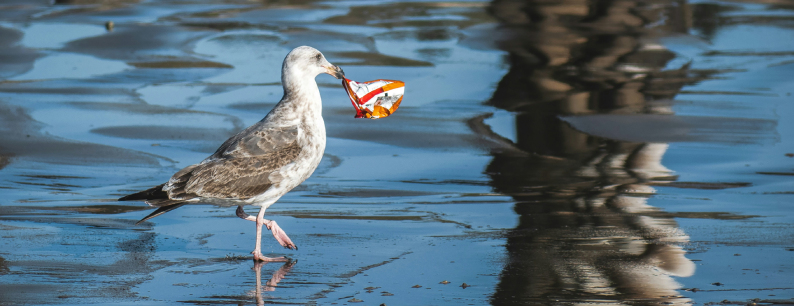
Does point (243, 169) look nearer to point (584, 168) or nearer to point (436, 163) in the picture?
point (436, 163)

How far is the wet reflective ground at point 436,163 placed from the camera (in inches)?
233

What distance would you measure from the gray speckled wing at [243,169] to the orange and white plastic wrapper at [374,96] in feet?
1.72

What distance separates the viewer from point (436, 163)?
9.59m

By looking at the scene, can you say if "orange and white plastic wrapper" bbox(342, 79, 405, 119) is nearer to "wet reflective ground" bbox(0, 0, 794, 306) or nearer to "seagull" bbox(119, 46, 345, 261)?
"seagull" bbox(119, 46, 345, 261)

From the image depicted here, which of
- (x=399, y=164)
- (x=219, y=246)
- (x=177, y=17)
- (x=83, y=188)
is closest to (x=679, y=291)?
(x=219, y=246)

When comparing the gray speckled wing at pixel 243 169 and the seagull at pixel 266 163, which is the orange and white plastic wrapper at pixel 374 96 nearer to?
the seagull at pixel 266 163

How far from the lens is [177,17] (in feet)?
67.4

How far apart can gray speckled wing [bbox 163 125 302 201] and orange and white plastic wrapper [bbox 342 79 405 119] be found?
0.52 metres

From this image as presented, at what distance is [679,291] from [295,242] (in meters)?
2.74

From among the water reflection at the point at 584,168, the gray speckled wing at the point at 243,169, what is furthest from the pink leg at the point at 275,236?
the water reflection at the point at 584,168

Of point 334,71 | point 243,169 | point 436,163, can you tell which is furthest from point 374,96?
point 436,163

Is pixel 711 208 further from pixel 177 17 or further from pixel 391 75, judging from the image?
pixel 177 17

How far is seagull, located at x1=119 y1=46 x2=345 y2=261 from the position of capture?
21.1ft

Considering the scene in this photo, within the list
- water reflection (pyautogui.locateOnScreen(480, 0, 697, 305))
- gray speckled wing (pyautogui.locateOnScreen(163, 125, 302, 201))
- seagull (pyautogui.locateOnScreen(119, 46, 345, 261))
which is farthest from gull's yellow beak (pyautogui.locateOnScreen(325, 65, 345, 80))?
water reflection (pyautogui.locateOnScreen(480, 0, 697, 305))
